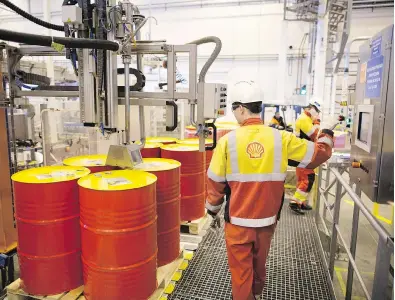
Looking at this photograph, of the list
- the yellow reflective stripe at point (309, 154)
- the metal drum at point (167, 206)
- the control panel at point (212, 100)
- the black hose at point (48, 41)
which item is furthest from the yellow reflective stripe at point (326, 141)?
the black hose at point (48, 41)

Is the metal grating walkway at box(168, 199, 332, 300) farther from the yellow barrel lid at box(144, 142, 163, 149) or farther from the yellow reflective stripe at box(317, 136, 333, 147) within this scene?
the yellow reflective stripe at box(317, 136, 333, 147)

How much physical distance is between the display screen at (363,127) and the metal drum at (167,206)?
5.56ft

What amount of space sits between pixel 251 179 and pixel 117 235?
108cm

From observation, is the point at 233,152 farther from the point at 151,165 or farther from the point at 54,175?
the point at 54,175

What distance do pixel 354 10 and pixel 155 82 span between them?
803cm

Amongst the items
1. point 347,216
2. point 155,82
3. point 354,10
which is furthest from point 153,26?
point 347,216

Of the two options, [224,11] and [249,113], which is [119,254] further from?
[224,11]

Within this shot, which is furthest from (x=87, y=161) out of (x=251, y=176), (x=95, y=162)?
(x=251, y=176)

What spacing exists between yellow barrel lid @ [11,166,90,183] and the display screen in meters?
2.40

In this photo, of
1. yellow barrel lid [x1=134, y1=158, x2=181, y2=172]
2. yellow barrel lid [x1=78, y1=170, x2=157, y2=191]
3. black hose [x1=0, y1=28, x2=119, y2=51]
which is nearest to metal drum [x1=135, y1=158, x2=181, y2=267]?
yellow barrel lid [x1=134, y1=158, x2=181, y2=172]

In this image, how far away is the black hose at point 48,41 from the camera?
6.72ft

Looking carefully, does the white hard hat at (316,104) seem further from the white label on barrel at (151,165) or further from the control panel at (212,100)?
the white label on barrel at (151,165)

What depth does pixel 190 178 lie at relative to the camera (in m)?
3.97

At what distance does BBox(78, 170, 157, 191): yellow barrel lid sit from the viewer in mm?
2367
